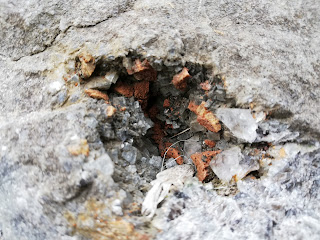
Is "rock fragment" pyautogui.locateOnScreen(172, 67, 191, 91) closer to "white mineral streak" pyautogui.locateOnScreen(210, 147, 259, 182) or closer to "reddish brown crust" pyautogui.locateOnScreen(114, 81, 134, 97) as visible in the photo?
"reddish brown crust" pyautogui.locateOnScreen(114, 81, 134, 97)

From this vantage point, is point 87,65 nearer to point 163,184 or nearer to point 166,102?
point 166,102

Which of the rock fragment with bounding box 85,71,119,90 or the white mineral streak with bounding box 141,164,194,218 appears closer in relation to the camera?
the white mineral streak with bounding box 141,164,194,218

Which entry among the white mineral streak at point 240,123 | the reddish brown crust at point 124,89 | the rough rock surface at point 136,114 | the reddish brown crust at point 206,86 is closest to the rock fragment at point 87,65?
the rough rock surface at point 136,114

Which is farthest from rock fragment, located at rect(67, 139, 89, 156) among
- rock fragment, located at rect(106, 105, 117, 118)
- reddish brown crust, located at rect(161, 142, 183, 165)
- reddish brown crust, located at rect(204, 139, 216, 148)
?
reddish brown crust, located at rect(204, 139, 216, 148)

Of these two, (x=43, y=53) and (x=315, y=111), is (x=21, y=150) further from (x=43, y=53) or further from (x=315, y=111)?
(x=315, y=111)

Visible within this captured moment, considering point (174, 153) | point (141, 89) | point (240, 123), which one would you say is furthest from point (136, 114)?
point (240, 123)

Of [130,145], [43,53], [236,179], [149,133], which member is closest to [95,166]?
[130,145]
